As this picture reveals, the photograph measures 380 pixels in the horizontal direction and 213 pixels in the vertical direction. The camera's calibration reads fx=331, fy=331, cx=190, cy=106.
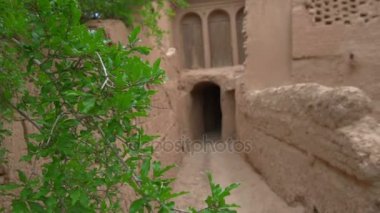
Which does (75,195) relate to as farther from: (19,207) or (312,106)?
(312,106)

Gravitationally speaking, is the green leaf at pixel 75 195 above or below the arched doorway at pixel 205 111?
above

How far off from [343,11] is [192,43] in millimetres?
6604

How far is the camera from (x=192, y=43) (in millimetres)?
11664

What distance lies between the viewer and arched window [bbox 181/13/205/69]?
11.5 m

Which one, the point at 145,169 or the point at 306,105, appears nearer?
the point at 145,169

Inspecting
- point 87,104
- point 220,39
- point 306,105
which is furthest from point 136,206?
point 220,39

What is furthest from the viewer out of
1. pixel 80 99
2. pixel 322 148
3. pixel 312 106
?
pixel 312 106

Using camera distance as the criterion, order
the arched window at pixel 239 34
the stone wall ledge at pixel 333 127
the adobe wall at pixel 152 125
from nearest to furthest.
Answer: the adobe wall at pixel 152 125, the stone wall ledge at pixel 333 127, the arched window at pixel 239 34

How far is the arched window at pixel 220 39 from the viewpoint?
1141cm

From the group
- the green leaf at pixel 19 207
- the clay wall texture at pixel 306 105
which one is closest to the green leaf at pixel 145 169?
the green leaf at pixel 19 207

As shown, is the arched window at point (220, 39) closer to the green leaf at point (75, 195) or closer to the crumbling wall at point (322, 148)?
the crumbling wall at point (322, 148)

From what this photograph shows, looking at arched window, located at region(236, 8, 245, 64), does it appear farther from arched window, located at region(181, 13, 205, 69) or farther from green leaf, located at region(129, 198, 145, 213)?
green leaf, located at region(129, 198, 145, 213)

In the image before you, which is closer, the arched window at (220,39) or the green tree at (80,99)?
the green tree at (80,99)

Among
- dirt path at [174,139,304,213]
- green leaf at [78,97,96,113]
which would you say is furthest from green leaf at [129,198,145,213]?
dirt path at [174,139,304,213]
